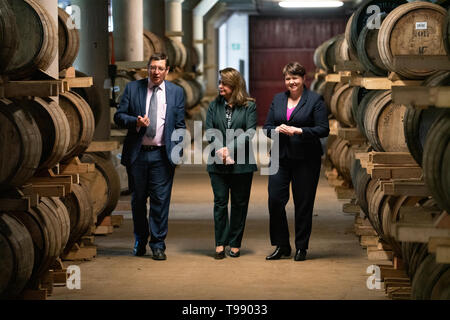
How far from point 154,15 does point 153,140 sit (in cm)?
889

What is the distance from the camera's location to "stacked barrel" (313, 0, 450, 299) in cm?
479

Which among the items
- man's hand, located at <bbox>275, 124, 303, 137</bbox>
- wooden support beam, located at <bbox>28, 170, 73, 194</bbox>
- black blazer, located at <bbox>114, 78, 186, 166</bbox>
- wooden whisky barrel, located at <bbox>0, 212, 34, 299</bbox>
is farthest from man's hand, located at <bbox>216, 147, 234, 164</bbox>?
wooden whisky barrel, located at <bbox>0, 212, 34, 299</bbox>

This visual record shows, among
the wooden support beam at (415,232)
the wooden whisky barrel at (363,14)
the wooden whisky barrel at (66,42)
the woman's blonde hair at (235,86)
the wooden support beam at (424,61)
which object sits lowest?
the wooden support beam at (415,232)

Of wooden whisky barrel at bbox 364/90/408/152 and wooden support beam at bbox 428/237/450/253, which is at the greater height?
wooden whisky barrel at bbox 364/90/408/152

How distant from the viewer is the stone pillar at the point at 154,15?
16.0 metres

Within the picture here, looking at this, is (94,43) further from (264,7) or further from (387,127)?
(264,7)

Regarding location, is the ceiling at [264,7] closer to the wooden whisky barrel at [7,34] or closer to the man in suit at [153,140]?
the man in suit at [153,140]

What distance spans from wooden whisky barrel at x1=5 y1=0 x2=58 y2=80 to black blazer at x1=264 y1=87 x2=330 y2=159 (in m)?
2.09

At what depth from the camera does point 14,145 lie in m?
5.62

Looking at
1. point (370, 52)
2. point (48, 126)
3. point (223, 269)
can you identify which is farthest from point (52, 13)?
point (370, 52)

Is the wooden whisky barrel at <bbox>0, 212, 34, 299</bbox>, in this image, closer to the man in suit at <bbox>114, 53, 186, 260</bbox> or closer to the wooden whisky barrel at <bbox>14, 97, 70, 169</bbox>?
the wooden whisky barrel at <bbox>14, 97, 70, 169</bbox>

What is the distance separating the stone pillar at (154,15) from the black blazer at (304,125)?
348 inches

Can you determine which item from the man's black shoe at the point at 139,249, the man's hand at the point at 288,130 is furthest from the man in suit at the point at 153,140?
the man's hand at the point at 288,130

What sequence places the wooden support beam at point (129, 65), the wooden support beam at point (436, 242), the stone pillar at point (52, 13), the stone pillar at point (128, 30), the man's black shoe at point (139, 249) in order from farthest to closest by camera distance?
the stone pillar at point (128, 30)
the wooden support beam at point (129, 65)
the man's black shoe at point (139, 249)
the stone pillar at point (52, 13)
the wooden support beam at point (436, 242)
